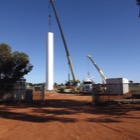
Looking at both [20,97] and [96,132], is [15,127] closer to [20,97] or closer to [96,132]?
[96,132]

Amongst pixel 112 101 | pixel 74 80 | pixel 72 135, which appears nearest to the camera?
pixel 72 135

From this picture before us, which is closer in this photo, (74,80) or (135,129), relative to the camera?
(135,129)

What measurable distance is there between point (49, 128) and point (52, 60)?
60.2 meters

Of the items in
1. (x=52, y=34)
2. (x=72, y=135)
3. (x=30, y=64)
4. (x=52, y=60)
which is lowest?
(x=72, y=135)

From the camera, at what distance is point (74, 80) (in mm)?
85500

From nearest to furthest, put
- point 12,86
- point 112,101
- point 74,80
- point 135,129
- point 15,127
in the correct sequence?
1. point 135,129
2. point 15,127
3. point 112,101
4. point 12,86
5. point 74,80

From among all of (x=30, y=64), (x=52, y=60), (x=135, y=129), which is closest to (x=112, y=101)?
(x=30, y=64)

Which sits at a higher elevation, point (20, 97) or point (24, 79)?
point (24, 79)

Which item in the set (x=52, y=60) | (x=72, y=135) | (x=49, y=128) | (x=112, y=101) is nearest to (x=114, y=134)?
(x=72, y=135)

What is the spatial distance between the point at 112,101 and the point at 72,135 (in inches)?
684

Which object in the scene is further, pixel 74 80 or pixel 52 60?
pixel 74 80

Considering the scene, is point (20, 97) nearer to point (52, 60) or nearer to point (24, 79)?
point (24, 79)

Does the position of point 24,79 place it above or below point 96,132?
above

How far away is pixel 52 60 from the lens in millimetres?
74250
